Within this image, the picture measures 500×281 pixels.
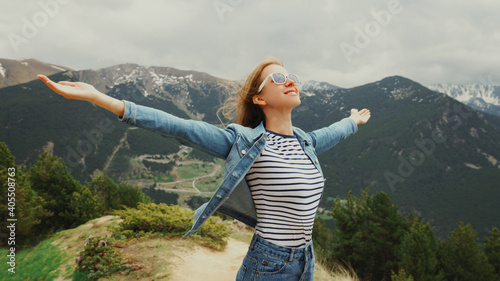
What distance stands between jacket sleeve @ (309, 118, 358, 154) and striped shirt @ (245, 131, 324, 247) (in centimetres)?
67

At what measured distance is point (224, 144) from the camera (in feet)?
6.69

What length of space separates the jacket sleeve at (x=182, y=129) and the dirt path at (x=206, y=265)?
559 centimetres

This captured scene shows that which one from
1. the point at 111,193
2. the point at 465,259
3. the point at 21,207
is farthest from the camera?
the point at 111,193

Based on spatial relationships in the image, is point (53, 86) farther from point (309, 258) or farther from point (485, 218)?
point (485, 218)

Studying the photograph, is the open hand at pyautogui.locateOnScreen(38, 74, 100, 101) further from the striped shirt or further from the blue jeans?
the blue jeans

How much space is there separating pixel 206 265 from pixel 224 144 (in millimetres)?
6748

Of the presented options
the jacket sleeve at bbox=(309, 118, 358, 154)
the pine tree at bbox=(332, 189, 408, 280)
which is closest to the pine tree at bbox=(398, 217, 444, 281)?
the pine tree at bbox=(332, 189, 408, 280)

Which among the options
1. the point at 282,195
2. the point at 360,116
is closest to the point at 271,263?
the point at 282,195

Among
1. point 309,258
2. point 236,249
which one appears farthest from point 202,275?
point 309,258

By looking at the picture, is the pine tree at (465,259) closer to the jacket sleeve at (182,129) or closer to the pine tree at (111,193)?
the pine tree at (111,193)

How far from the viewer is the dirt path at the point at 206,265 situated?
23.0 feet

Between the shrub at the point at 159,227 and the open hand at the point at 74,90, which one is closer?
the open hand at the point at 74,90

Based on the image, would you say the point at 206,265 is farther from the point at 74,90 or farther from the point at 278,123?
the point at 74,90

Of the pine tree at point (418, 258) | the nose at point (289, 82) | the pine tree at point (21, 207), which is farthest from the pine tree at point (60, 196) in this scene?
the nose at point (289, 82)
